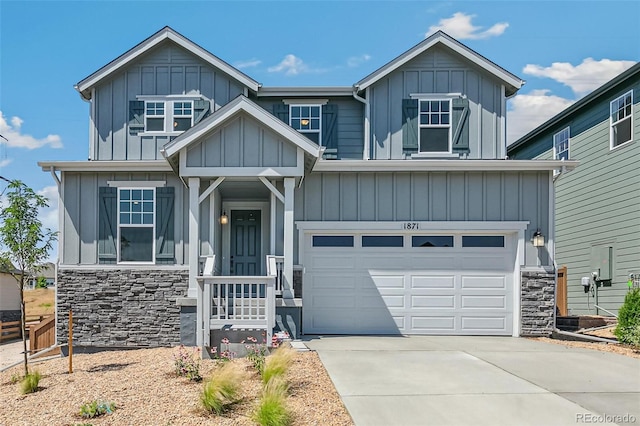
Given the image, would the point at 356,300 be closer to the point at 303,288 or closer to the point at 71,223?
the point at 303,288

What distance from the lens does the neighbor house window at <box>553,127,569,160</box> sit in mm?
17797

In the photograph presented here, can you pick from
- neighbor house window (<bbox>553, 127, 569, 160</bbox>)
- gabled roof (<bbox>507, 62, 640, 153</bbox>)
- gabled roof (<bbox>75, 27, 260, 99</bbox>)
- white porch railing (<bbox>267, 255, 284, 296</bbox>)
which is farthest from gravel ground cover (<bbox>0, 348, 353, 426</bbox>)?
neighbor house window (<bbox>553, 127, 569, 160</bbox>)

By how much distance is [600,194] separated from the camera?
15773 millimetres

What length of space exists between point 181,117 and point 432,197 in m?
6.32

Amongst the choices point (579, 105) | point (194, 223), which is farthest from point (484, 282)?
point (579, 105)

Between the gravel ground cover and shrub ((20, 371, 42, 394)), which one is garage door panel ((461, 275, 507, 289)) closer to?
the gravel ground cover

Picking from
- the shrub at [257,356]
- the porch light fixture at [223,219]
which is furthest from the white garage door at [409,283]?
the shrub at [257,356]

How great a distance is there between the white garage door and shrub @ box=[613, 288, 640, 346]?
233 centimetres

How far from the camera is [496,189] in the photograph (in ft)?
40.2

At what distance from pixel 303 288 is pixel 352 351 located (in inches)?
117

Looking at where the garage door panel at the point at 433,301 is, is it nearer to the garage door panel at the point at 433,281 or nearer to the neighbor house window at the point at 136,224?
the garage door panel at the point at 433,281

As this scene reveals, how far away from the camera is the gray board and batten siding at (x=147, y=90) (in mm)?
13523

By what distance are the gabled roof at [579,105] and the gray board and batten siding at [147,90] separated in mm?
9652
